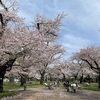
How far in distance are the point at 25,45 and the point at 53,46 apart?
4.82m

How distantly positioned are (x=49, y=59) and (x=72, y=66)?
51.7 metres

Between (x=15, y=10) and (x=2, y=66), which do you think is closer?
(x=15, y=10)

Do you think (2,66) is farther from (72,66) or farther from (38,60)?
(72,66)

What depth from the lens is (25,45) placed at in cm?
1644

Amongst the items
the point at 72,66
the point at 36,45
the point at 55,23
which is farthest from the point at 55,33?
the point at 72,66

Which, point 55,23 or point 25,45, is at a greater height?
point 55,23

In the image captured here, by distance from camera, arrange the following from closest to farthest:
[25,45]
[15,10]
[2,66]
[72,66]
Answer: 1. [25,45]
2. [15,10]
3. [2,66]
4. [72,66]

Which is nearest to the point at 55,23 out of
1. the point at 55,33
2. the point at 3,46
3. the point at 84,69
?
the point at 55,33

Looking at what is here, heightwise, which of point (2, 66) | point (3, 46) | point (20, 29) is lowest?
point (2, 66)

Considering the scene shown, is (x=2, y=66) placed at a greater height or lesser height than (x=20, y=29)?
lesser

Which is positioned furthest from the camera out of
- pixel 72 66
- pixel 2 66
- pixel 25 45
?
pixel 72 66

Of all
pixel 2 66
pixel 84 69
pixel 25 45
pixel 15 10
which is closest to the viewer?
pixel 25 45

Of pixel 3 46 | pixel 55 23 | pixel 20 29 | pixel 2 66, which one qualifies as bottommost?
pixel 2 66

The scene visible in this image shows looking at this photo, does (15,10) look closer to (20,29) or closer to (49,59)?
(20,29)
